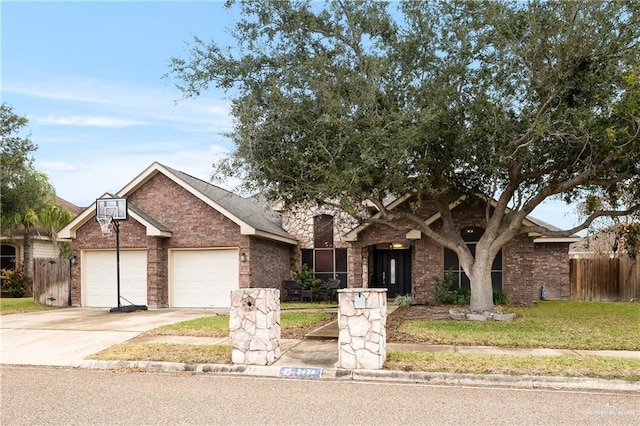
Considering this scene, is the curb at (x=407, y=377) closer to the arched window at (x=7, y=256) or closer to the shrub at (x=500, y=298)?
the shrub at (x=500, y=298)

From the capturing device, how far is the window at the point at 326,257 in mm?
24047

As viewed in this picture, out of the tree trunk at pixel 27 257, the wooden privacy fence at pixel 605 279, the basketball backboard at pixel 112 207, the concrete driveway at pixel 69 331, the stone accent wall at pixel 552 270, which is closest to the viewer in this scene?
the concrete driveway at pixel 69 331

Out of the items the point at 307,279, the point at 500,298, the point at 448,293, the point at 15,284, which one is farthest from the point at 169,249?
the point at 15,284

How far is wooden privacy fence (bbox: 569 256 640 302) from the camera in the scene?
23344mm

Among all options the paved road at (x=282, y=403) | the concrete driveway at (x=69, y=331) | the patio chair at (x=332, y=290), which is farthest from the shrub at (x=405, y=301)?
the paved road at (x=282, y=403)

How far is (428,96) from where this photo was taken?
43.3 feet

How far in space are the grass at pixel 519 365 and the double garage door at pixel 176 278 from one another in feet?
38.1

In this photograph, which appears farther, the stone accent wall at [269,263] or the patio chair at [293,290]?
the patio chair at [293,290]

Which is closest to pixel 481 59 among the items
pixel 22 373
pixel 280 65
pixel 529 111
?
pixel 529 111

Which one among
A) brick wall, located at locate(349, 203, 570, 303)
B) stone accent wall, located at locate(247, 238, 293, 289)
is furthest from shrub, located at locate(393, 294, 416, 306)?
stone accent wall, located at locate(247, 238, 293, 289)

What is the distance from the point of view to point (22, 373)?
29.7 feet

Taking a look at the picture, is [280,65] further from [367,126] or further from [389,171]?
[389,171]

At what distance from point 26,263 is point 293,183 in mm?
20684

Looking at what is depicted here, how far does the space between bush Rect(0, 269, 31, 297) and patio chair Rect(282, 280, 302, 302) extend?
14525 mm
